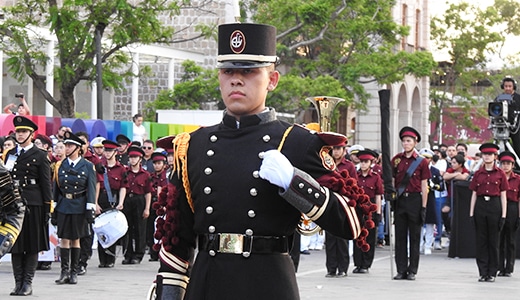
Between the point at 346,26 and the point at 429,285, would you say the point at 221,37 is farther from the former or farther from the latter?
the point at 346,26

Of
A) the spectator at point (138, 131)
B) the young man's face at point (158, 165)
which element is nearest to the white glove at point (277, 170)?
the young man's face at point (158, 165)

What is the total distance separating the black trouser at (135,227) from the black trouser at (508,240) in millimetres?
5580

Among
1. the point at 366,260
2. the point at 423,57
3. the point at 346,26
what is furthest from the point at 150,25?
the point at 423,57

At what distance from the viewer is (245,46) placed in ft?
17.8

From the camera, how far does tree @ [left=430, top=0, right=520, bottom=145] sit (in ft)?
186

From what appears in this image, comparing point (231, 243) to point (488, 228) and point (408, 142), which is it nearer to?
point (408, 142)

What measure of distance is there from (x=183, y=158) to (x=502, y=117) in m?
16.8

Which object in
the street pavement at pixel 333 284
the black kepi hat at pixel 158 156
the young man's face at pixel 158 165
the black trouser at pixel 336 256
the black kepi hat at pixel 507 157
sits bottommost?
the street pavement at pixel 333 284

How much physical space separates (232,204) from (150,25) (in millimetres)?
18867

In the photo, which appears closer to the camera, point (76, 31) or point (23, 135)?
point (23, 135)

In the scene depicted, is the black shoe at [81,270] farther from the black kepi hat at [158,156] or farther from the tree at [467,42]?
the tree at [467,42]

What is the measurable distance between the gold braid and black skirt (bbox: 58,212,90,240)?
34.8 feet

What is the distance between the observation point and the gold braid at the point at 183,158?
551 cm

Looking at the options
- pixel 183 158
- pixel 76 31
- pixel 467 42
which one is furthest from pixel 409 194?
pixel 467 42
